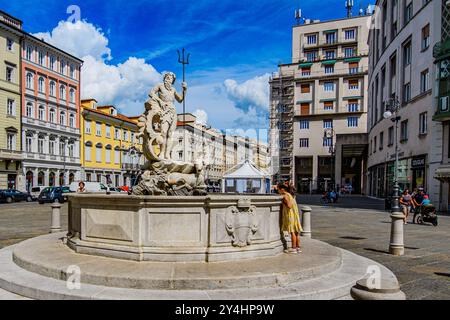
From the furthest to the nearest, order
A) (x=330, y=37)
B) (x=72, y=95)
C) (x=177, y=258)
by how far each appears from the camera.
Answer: (x=330, y=37)
(x=72, y=95)
(x=177, y=258)

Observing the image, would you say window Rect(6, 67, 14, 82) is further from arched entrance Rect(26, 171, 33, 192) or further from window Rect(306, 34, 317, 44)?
window Rect(306, 34, 317, 44)

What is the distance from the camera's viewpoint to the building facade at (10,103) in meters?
35.3

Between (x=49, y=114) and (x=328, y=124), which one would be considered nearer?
(x=49, y=114)

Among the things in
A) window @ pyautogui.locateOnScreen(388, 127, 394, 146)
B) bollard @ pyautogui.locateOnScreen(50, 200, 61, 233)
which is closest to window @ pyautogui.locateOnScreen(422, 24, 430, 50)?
window @ pyautogui.locateOnScreen(388, 127, 394, 146)

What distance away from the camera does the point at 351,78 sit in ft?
180

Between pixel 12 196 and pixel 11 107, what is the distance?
12162mm

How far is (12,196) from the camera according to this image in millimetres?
30000

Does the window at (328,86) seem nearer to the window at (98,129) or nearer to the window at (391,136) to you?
the window at (391,136)

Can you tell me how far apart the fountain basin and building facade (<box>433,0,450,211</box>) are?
20146 mm

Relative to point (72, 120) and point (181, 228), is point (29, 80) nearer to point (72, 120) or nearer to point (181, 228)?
point (72, 120)

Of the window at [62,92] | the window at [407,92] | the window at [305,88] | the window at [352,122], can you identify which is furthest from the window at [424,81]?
the window at [62,92]

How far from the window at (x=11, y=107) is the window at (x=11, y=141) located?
2.26 meters

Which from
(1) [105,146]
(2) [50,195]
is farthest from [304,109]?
(2) [50,195]
